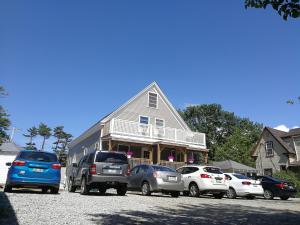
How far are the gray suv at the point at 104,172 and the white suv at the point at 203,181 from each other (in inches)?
163

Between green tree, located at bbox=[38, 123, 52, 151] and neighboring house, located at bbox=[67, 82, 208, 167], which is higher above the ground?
green tree, located at bbox=[38, 123, 52, 151]

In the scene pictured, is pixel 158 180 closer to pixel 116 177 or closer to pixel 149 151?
pixel 116 177

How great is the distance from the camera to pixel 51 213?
23.7 ft

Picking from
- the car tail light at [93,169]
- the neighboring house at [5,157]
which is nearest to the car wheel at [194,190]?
the car tail light at [93,169]

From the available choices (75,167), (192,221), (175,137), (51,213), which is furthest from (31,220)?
(175,137)

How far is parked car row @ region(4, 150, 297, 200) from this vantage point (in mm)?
12155

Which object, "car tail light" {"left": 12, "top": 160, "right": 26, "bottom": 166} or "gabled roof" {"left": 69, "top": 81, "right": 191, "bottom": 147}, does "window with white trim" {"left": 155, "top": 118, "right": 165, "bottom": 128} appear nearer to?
"gabled roof" {"left": 69, "top": 81, "right": 191, "bottom": 147}

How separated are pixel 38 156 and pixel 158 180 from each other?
527 centimetres

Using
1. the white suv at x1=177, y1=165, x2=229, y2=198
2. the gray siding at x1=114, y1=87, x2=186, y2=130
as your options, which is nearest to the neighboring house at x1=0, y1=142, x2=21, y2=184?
the gray siding at x1=114, y1=87, x2=186, y2=130

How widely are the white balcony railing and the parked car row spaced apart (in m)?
10.6

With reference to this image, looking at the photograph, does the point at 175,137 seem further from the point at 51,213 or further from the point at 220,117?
the point at 220,117

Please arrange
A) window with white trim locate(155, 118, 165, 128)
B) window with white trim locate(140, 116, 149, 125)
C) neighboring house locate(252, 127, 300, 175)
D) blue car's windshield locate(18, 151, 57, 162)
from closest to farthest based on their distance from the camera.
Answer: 1. blue car's windshield locate(18, 151, 57, 162)
2. window with white trim locate(140, 116, 149, 125)
3. window with white trim locate(155, 118, 165, 128)
4. neighboring house locate(252, 127, 300, 175)

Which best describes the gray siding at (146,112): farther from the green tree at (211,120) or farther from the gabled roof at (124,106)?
the green tree at (211,120)

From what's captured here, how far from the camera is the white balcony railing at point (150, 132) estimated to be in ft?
87.8
